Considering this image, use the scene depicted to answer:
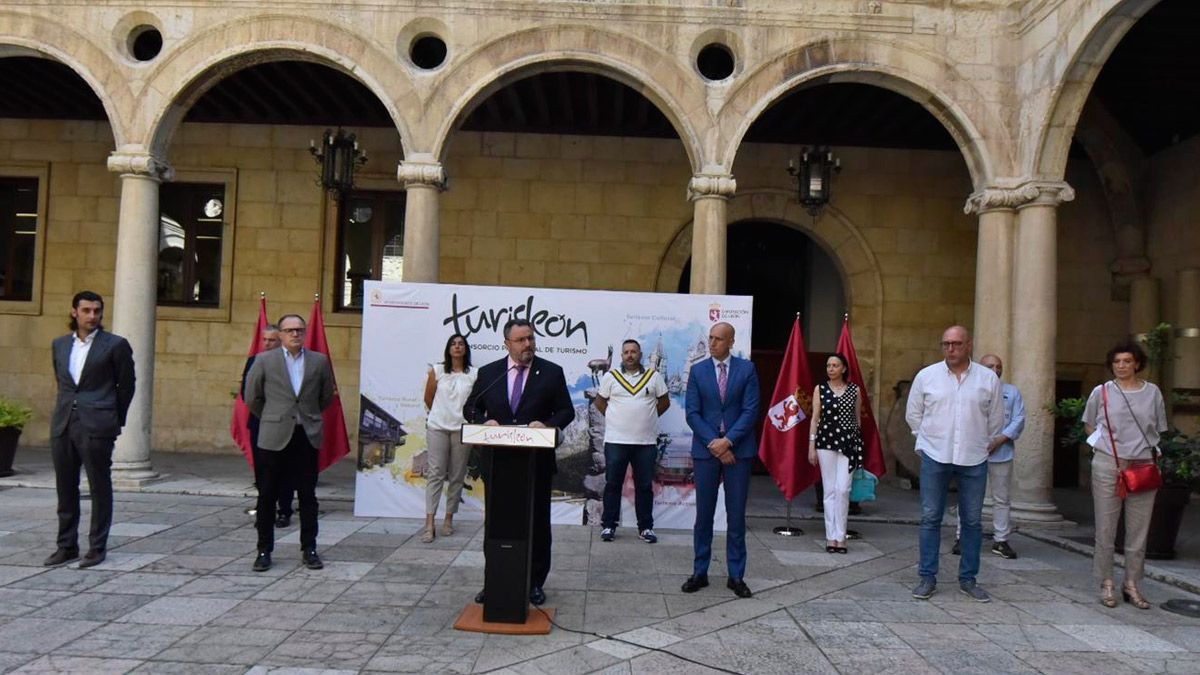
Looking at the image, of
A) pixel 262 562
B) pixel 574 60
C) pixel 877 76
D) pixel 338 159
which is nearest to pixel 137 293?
pixel 338 159

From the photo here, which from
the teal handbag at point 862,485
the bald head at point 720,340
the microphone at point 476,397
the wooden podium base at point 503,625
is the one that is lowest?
the wooden podium base at point 503,625

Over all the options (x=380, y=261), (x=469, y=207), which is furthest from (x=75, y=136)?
(x=469, y=207)

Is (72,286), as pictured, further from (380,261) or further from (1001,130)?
(1001,130)

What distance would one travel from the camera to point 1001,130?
9.41 metres

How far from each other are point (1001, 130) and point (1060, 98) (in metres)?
0.67

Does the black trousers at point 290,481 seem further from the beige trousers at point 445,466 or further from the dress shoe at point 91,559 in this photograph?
the beige trousers at point 445,466

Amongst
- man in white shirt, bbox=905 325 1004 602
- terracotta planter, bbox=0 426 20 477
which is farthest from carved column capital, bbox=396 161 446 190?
man in white shirt, bbox=905 325 1004 602

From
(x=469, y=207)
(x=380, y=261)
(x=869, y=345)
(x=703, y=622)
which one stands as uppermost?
(x=469, y=207)

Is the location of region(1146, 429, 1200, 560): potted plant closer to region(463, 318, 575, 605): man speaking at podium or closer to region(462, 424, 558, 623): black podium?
region(463, 318, 575, 605): man speaking at podium

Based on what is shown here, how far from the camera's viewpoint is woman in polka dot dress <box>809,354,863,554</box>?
24.8 ft

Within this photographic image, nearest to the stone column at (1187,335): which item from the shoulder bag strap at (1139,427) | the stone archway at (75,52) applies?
the shoulder bag strap at (1139,427)

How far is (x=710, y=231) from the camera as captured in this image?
9.45 meters

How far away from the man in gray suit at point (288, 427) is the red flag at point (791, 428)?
14.1 feet

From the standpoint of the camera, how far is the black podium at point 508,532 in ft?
16.2
